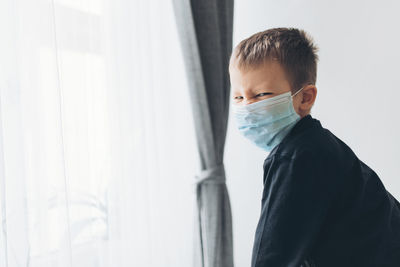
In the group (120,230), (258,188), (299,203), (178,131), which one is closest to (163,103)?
(178,131)

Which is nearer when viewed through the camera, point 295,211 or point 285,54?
point 295,211

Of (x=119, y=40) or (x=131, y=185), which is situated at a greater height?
(x=119, y=40)

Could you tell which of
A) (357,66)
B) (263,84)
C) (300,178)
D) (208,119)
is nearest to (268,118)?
(263,84)

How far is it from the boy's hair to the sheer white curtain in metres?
0.49

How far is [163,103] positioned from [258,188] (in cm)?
67

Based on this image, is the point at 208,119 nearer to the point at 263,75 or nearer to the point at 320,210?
the point at 263,75

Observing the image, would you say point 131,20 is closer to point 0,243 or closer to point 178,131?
point 178,131

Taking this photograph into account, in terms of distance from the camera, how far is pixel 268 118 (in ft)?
2.92

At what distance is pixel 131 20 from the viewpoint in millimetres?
1291

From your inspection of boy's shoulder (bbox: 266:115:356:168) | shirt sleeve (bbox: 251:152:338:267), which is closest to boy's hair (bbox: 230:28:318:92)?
boy's shoulder (bbox: 266:115:356:168)

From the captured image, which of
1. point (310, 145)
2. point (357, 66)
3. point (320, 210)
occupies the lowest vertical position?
point (320, 210)

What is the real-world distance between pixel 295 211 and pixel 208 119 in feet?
2.28

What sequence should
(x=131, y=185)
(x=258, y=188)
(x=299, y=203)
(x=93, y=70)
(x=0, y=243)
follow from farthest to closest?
(x=258, y=188)
(x=131, y=185)
(x=93, y=70)
(x=0, y=243)
(x=299, y=203)

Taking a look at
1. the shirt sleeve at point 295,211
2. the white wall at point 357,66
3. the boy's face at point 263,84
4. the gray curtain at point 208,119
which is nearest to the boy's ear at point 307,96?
the boy's face at point 263,84
